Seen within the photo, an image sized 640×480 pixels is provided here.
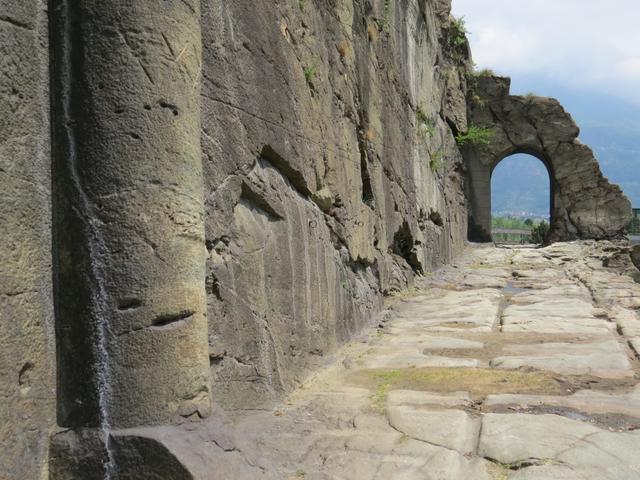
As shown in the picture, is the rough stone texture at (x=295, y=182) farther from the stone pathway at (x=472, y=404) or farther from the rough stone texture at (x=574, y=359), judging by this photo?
the rough stone texture at (x=574, y=359)

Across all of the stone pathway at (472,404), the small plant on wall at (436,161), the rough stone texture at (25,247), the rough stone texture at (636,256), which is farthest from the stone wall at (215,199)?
the rough stone texture at (636,256)

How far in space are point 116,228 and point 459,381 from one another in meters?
2.13

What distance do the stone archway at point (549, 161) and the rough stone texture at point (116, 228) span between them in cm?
1745

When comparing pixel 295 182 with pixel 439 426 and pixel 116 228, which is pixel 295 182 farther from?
pixel 116 228

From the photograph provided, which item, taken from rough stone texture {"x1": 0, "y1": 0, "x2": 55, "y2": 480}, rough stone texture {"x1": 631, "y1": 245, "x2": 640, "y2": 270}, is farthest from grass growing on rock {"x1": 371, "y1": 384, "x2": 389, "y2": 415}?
rough stone texture {"x1": 631, "y1": 245, "x2": 640, "y2": 270}

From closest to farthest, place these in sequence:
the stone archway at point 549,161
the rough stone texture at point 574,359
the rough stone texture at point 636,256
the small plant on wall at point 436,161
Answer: the rough stone texture at point 574,359 < the rough stone texture at point 636,256 < the small plant on wall at point 436,161 < the stone archway at point 549,161

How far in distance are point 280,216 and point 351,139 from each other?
2148 mm

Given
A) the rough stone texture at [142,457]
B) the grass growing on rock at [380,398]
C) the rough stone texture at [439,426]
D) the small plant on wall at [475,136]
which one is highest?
the small plant on wall at [475,136]

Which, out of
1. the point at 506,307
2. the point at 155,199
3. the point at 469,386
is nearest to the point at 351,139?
the point at 506,307

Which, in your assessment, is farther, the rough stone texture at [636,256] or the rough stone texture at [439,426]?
the rough stone texture at [636,256]

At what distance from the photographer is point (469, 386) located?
3457mm

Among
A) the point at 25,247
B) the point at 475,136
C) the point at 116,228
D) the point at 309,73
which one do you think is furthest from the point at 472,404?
the point at 475,136

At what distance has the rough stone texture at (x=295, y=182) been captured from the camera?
3035 mm

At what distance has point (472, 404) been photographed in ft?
10.2
